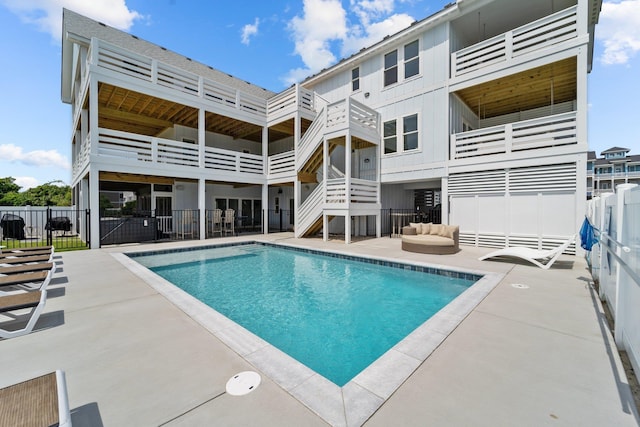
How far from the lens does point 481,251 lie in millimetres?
8859

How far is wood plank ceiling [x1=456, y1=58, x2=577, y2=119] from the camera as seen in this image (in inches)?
372

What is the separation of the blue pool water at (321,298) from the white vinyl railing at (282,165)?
5.79 metres

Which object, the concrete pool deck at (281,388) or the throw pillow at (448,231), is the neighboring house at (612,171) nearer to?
the throw pillow at (448,231)

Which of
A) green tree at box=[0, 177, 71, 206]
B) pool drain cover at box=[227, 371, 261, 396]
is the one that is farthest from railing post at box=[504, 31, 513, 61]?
green tree at box=[0, 177, 71, 206]

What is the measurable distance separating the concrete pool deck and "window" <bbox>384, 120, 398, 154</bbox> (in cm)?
942

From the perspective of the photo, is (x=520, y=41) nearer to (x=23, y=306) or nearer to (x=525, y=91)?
→ (x=525, y=91)

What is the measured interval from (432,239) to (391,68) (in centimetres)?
858

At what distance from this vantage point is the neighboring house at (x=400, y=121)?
8727mm

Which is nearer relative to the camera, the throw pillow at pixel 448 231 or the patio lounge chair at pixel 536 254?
the patio lounge chair at pixel 536 254

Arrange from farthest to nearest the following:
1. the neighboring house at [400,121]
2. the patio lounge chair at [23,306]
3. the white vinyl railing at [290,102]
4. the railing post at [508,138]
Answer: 1. the white vinyl railing at [290,102]
2. the railing post at [508,138]
3. the neighboring house at [400,121]
4. the patio lounge chair at [23,306]

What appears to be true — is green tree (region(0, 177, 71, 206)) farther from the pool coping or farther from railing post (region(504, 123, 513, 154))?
railing post (region(504, 123, 513, 154))

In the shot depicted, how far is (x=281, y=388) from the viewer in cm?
216

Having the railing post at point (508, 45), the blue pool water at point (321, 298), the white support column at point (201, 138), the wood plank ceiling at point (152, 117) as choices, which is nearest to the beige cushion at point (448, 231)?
the blue pool water at point (321, 298)

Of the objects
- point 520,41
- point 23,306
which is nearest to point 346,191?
point 520,41
